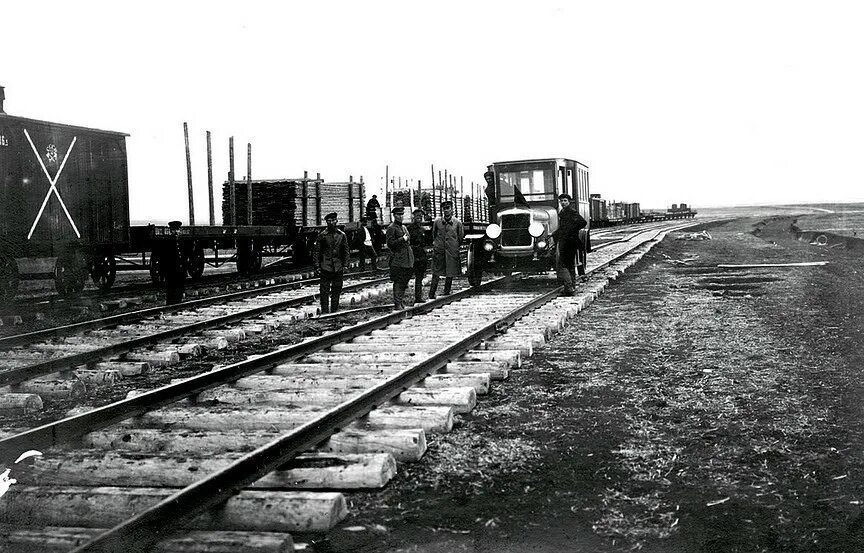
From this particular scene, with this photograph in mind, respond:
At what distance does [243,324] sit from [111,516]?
7.30 meters

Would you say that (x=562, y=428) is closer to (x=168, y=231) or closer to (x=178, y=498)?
(x=178, y=498)

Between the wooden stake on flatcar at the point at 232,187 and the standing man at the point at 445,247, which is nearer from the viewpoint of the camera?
the standing man at the point at 445,247

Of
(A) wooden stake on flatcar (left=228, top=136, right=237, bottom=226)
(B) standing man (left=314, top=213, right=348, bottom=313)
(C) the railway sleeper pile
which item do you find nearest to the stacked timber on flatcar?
(A) wooden stake on flatcar (left=228, top=136, right=237, bottom=226)

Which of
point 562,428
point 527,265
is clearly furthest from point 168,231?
point 562,428

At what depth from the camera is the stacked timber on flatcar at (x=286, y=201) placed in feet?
78.0

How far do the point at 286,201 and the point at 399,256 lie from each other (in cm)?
Result: 1267

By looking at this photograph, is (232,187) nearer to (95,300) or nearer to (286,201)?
(286,201)

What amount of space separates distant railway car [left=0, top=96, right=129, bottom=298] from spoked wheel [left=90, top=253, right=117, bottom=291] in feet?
0.09

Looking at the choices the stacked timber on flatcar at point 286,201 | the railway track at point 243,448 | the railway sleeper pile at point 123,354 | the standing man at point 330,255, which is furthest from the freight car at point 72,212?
the railway track at point 243,448

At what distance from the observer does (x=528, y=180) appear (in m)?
15.5

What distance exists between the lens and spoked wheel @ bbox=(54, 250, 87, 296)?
15469 millimetres

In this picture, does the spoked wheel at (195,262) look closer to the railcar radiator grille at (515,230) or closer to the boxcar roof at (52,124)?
the boxcar roof at (52,124)

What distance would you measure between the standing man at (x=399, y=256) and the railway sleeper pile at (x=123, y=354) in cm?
139

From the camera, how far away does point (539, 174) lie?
15500mm
